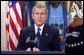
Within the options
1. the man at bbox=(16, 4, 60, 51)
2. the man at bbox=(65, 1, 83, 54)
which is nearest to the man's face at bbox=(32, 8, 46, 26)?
the man at bbox=(16, 4, 60, 51)

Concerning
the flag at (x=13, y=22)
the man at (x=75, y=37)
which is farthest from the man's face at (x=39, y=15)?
the man at (x=75, y=37)

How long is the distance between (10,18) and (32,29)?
11.2 inches

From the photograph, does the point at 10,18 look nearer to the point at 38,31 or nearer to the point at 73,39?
the point at 38,31

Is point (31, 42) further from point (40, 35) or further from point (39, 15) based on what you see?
point (39, 15)

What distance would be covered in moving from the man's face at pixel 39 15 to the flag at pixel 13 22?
0.12 meters

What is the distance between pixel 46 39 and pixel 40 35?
0.16ft

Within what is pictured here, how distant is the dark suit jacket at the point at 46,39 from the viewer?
0.79 meters

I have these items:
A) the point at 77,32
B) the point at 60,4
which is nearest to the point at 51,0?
the point at 60,4

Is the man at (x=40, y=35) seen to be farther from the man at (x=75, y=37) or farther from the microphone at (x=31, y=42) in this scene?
the man at (x=75, y=37)

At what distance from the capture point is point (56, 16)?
1.02 meters

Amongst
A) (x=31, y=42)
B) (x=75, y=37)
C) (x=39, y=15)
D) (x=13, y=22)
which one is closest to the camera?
(x=75, y=37)

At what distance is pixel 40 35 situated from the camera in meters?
0.86

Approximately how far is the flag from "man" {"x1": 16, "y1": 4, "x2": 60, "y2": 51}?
3.8 inches

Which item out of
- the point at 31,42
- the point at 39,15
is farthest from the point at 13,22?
the point at 31,42
